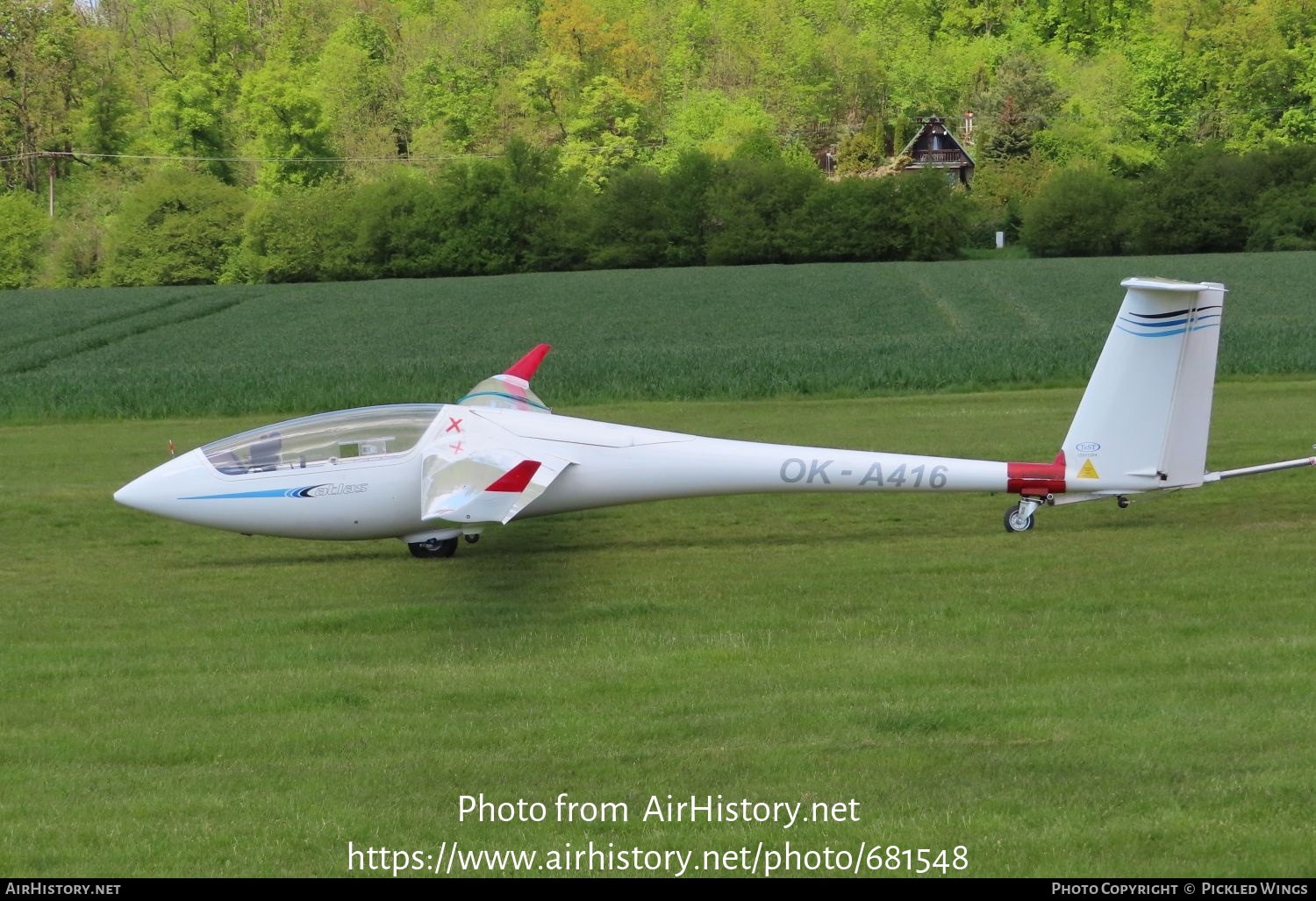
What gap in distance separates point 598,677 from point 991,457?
32.6ft

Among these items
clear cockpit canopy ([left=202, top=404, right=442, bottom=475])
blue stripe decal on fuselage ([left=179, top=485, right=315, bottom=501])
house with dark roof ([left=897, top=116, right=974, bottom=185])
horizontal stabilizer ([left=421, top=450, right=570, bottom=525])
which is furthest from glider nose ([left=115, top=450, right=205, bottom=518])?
house with dark roof ([left=897, top=116, right=974, bottom=185])

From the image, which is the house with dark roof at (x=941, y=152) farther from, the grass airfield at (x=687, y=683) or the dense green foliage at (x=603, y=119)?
the grass airfield at (x=687, y=683)

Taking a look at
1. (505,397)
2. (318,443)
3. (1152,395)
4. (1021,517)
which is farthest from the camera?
(505,397)

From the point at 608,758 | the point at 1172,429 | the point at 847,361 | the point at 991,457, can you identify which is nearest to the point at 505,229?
the point at 847,361

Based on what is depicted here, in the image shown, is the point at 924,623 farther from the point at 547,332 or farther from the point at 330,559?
the point at 547,332

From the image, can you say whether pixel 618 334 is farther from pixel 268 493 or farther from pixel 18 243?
pixel 18 243

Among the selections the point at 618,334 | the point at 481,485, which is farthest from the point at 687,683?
the point at 618,334

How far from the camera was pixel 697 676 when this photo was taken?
32.4 feet

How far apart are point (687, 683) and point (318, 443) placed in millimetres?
5857

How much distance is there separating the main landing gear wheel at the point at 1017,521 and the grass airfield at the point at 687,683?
14 cm

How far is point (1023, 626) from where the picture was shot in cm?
1089

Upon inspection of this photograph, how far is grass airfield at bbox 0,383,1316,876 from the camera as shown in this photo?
275 inches

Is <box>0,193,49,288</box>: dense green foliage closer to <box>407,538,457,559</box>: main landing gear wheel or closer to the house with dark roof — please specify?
the house with dark roof

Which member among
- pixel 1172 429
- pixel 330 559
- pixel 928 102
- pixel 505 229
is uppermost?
pixel 928 102
